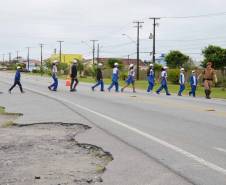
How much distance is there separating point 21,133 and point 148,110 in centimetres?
675

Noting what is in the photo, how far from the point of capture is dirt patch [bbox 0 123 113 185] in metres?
7.56

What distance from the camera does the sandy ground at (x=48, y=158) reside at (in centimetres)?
756

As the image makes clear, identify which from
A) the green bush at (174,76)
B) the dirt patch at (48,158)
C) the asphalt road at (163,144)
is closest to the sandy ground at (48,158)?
the dirt patch at (48,158)

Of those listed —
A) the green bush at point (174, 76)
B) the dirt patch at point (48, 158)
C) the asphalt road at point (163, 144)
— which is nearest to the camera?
the dirt patch at point (48, 158)

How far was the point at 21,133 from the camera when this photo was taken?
40.7 ft

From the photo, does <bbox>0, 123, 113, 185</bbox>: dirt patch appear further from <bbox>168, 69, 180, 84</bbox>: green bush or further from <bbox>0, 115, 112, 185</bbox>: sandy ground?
<bbox>168, 69, 180, 84</bbox>: green bush

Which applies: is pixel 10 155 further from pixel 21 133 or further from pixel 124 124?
pixel 124 124

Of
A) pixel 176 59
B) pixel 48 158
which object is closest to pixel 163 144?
pixel 48 158

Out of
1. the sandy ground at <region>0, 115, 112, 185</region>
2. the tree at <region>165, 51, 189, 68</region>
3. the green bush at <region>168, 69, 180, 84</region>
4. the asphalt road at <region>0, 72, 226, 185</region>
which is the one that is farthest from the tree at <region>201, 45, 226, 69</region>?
the sandy ground at <region>0, 115, 112, 185</region>

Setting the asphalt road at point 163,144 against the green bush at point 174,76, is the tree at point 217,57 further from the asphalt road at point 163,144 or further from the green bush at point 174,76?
the asphalt road at point 163,144

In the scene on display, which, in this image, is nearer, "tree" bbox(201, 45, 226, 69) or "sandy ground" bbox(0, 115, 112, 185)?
"sandy ground" bbox(0, 115, 112, 185)

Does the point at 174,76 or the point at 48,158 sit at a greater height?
the point at 48,158

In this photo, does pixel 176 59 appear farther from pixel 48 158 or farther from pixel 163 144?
pixel 48 158

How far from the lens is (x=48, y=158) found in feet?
29.9
